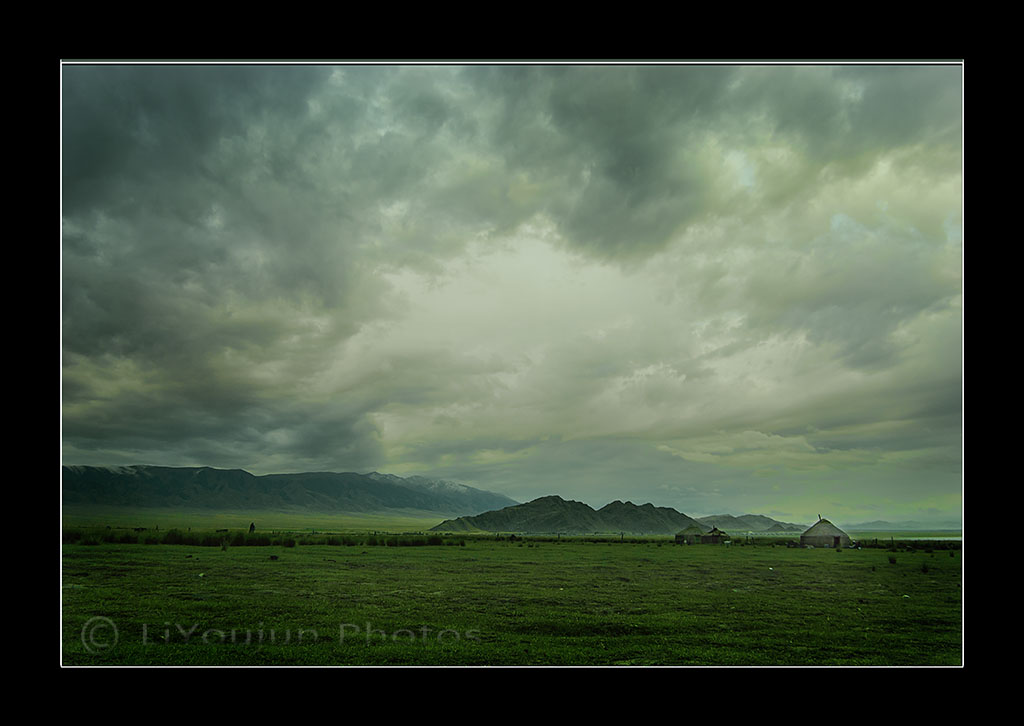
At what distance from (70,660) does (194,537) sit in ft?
53.0

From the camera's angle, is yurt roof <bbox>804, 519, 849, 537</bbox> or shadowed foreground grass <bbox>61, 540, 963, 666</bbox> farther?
yurt roof <bbox>804, 519, 849, 537</bbox>

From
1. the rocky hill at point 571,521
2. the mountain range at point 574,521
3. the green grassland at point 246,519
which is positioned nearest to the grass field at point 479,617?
the green grassland at point 246,519

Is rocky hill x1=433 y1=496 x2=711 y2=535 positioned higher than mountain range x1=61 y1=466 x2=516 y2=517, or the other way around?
mountain range x1=61 y1=466 x2=516 y2=517

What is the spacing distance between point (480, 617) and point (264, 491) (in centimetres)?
2985

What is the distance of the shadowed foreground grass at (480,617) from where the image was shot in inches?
446

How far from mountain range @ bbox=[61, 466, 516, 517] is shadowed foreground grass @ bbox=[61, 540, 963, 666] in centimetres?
195

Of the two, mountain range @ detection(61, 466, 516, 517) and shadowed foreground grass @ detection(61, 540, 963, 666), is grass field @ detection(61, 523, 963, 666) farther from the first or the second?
mountain range @ detection(61, 466, 516, 517)

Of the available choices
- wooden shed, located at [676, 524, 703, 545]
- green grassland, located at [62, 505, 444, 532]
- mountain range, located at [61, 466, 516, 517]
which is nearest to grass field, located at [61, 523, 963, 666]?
green grassland, located at [62, 505, 444, 532]

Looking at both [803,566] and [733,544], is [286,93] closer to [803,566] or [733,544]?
[803,566]

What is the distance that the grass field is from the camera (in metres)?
11.3

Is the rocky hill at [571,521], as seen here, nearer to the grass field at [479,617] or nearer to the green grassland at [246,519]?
the green grassland at [246,519]

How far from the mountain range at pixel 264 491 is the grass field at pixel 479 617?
2.02 meters

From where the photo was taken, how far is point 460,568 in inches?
878
